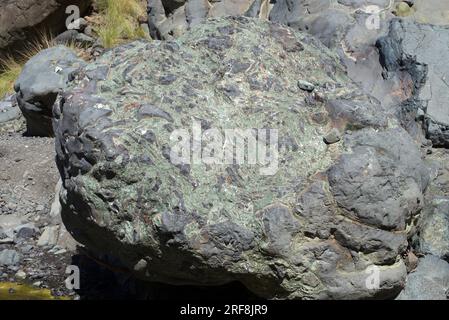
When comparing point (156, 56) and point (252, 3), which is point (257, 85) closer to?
point (156, 56)

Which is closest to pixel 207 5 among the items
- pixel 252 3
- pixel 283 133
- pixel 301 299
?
pixel 252 3

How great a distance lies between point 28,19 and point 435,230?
583cm

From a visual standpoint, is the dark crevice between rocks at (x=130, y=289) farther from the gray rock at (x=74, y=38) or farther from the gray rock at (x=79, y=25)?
the gray rock at (x=79, y=25)

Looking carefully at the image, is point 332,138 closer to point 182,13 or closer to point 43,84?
point 43,84

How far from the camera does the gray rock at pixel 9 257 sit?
5.32m

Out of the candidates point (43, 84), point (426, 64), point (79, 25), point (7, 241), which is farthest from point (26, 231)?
point (79, 25)

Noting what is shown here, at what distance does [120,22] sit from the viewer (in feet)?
27.5

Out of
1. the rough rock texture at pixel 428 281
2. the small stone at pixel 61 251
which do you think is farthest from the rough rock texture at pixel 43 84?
the rough rock texture at pixel 428 281

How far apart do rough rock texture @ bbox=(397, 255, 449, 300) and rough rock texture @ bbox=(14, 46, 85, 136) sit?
367 cm

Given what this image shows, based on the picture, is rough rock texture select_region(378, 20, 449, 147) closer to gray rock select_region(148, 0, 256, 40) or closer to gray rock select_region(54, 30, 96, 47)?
gray rock select_region(148, 0, 256, 40)

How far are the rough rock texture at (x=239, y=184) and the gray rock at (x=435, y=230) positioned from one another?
1.14 feet

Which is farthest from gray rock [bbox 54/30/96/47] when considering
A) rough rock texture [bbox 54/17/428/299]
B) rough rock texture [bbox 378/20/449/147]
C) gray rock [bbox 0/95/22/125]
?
rough rock texture [bbox 54/17/428/299]

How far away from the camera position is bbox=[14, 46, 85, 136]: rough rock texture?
22.4ft
